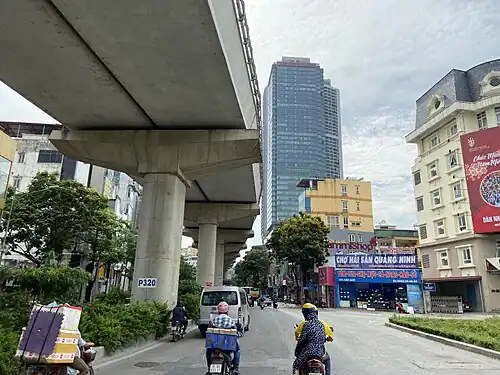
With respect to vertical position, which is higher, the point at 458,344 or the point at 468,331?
the point at 468,331

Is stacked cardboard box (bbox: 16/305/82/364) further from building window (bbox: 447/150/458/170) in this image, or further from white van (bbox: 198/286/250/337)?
building window (bbox: 447/150/458/170)

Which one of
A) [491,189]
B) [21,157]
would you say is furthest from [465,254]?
[21,157]

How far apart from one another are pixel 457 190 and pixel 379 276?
10439 mm

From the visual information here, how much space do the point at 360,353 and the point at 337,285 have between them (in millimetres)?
32408

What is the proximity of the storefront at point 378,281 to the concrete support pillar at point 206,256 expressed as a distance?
15.6m

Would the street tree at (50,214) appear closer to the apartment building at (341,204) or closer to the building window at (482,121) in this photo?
the building window at (482,121)

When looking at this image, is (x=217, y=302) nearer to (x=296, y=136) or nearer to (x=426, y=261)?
(x=426, y=261)

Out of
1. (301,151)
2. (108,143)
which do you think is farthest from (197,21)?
(301,151)

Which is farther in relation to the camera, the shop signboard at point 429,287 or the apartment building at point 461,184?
the shop signboard at point 429,287

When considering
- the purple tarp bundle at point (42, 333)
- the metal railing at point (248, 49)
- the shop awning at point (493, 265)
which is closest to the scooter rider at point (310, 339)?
the purple tarp bundle at point (42, 333)

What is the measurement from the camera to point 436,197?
39125mm

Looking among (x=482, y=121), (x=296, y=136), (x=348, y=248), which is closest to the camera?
(x=482, y=121)

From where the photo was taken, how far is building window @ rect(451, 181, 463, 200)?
117ft

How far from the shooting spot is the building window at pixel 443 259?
1447 inches
